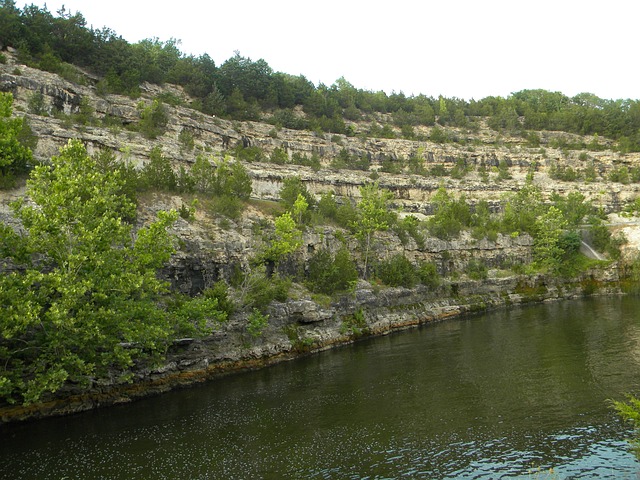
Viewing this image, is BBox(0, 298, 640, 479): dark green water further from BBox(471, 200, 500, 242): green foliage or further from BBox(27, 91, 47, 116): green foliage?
BBox(27, 91, 47, 116): green foliage

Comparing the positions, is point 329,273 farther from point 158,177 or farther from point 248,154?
point 248,154

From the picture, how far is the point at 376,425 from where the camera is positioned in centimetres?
2383

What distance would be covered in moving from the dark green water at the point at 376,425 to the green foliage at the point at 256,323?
389 cm

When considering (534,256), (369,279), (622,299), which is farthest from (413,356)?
(534,256)

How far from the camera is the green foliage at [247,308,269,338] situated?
40184 millimetres

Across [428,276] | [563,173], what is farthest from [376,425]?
[563,173]

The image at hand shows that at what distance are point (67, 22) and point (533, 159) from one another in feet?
361

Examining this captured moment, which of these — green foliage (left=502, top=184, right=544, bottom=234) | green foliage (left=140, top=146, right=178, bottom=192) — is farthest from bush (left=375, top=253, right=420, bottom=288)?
green foliage (left=502, top=184, right=544, bottom=234)

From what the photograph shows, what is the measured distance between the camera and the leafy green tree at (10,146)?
35.9 metres

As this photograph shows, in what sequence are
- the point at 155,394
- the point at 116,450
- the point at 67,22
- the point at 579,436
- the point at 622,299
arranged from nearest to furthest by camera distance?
the point at 579,436
the point at 116,450
the point at 155,394
the point at 622,299
the point at 67,22

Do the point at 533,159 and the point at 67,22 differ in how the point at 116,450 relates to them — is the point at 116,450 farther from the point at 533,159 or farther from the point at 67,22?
the point at 533,159

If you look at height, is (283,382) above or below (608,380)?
below

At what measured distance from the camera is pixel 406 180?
107500 mm

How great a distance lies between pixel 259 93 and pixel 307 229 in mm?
62850
